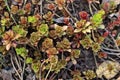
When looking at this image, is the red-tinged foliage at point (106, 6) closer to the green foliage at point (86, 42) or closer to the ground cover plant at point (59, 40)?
the ground cover plant at point (59, 40)

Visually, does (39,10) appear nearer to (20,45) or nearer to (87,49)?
(20,45)

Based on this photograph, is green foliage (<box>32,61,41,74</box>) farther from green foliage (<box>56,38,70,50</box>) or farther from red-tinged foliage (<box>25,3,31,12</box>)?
red-tinged foliage (<box>25,3,31,12</box>)

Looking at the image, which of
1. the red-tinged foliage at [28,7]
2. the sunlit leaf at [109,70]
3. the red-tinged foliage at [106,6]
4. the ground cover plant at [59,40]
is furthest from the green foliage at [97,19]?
the red-tinged foliage at [28,7]

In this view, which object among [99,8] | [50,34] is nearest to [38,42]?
[50,34]

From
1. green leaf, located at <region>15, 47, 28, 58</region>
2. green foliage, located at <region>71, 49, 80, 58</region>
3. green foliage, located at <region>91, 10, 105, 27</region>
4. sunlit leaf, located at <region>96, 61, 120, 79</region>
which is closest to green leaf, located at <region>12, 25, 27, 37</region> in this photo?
green leaf, located at <region>15, 47, 28, 58</region>

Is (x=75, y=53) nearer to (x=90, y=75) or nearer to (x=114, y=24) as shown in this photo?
(x=90, y=75)

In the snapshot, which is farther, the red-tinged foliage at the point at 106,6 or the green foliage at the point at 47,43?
the red-tinged foliage at the point at 106,6

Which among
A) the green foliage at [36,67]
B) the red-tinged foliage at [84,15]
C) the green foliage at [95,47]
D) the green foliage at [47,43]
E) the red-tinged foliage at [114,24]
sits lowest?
the green foliage at [36,67]

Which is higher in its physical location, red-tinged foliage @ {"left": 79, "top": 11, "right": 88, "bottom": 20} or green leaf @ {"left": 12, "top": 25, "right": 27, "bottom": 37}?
red-tinged foliage @ {"left": 79, "top": 11, "right": 88, "bottom": 20}
